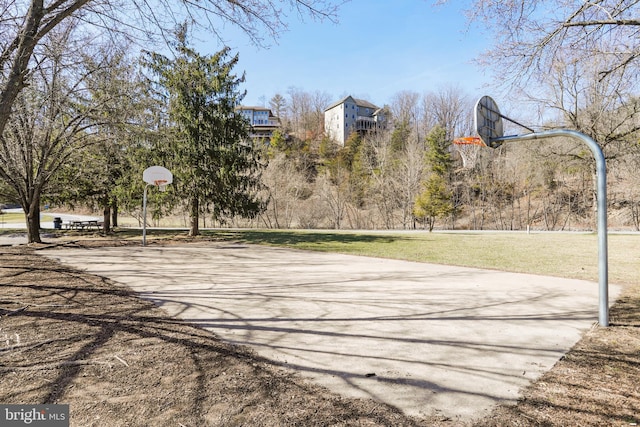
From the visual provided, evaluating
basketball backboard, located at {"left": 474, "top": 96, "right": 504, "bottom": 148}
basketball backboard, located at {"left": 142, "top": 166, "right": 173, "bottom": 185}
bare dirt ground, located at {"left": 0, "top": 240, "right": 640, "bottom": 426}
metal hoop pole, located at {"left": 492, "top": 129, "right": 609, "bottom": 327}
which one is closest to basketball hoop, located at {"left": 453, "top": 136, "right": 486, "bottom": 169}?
basketball backboard, located at {"left": 142, "top": 166, "right": 173, "bottom": 185}

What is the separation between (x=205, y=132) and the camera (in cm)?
1769

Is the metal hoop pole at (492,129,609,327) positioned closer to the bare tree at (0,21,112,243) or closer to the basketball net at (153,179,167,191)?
the bare tree at (0,21,112,243)

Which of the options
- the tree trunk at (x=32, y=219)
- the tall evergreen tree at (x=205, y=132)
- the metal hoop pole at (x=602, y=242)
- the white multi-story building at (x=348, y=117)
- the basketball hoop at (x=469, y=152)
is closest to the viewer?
the metal hoop pole at (x=602, y=242)

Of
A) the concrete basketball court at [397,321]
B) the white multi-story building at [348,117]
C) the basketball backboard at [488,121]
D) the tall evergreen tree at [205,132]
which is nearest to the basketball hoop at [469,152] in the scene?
the tall evergreen tree at [205,132]

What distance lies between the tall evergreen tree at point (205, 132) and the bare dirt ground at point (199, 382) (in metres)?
13.7

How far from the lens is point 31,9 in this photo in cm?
445

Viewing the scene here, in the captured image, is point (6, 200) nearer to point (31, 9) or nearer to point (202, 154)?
point (202, 154)

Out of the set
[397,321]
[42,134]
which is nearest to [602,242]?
[397,321]

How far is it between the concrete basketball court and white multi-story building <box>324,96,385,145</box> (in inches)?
2356

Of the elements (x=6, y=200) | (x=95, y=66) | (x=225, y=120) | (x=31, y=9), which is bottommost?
(x=6, y=200)

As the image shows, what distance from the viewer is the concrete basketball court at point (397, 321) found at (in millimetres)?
2762

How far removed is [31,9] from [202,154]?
13.1 metres

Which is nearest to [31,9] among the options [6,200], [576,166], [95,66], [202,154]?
[95,66]

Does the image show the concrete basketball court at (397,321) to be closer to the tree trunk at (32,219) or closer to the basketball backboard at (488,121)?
the basketball backboard at (488,121)
